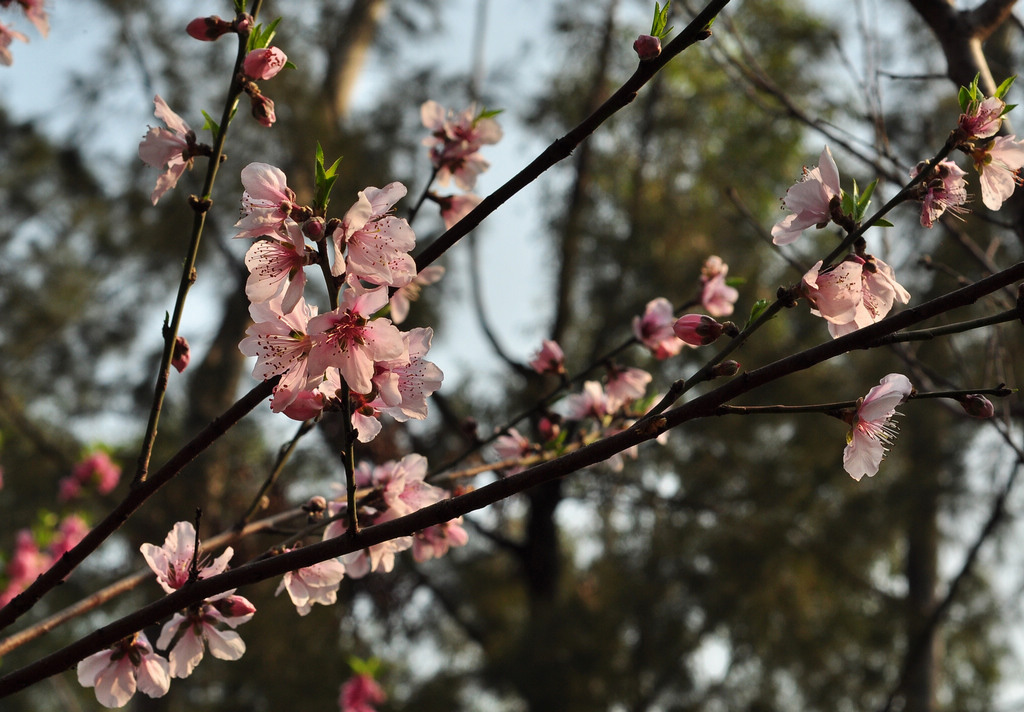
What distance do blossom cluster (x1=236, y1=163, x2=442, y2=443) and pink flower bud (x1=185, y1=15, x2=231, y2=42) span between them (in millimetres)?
261

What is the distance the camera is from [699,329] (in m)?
0.90

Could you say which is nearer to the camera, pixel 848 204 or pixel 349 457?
pixel 349 457

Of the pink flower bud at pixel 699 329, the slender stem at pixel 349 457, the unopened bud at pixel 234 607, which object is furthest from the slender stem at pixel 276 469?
the pink flower bud at pixel 699 329

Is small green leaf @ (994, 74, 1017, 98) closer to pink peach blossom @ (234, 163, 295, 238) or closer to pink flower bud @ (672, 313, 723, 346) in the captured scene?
pink flower bud @ (672, 313, 723, 346)

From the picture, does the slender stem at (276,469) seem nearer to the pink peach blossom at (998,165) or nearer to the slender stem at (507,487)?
the slender stem at (507,487)

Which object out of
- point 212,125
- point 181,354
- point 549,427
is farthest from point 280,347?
point 549,427

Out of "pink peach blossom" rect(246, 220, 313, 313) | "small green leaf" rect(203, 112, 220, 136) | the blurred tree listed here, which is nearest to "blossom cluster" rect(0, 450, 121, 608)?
the blurred tree

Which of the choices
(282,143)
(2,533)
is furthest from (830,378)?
(2,533)

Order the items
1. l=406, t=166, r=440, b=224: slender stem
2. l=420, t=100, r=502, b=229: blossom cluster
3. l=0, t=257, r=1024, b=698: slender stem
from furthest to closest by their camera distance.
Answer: l=420, t=100, r=502, b=229: blossom cluster → l=406, t=166, r=440, b=224: slender stem → l=0, t=257, r=1024, b=698: slender stem

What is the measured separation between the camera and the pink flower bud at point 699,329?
2.96ft

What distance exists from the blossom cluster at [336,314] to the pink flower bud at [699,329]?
11.9 inches

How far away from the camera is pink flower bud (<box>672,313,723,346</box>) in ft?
2.96

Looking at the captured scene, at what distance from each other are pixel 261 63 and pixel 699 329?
54 cm

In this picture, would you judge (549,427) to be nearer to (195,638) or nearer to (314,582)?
(314,582)
